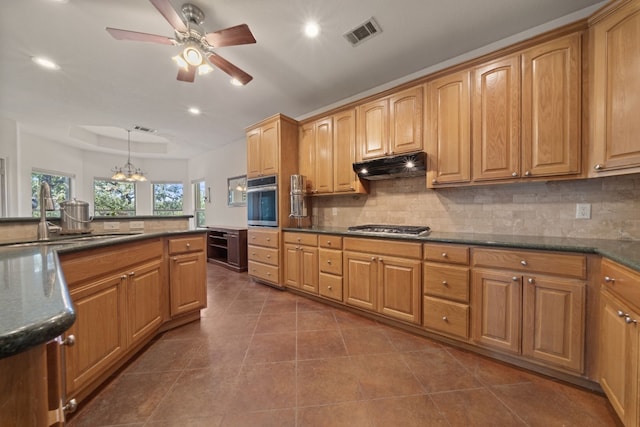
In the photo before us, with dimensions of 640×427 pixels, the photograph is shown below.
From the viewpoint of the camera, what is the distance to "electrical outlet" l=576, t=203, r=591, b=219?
188 cm

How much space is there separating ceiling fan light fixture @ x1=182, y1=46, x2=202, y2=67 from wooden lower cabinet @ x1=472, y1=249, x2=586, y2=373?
2625 millimetres

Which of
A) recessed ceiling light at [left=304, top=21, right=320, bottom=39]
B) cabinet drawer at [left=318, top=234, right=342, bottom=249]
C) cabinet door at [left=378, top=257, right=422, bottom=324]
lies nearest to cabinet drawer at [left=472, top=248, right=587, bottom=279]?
cabinet door at [left=378, top=257, right=422, bottom=324]

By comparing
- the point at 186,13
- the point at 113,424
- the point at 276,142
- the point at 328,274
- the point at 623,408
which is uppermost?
the point at 186,13

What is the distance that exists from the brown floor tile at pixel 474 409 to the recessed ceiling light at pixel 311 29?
Result: 2865mm

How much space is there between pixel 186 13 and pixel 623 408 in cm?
357

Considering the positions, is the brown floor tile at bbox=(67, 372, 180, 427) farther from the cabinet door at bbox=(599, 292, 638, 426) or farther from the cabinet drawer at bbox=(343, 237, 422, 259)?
the cabinet door at bbox=(599, 292, 638, 426)

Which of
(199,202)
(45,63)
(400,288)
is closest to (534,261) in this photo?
(400,288)

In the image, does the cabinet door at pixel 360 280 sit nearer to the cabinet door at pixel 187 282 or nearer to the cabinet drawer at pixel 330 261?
the cabinet drawer at pixel 330 261

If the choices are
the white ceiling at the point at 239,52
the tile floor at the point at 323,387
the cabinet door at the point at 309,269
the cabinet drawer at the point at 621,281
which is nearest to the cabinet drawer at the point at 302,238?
the cabinet door at the point at 309,269

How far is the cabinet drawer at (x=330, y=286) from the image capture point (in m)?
2.69

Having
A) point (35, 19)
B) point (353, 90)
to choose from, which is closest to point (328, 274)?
point (353, 90)

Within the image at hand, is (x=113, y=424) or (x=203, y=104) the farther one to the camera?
(x=203, y=104)

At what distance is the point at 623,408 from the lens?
1170 millimetres

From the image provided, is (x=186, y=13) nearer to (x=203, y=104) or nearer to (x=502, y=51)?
(x=203, y=104)
